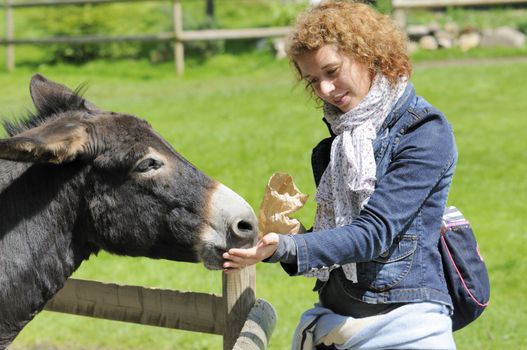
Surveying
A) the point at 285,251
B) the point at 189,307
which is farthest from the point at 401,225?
the point at 189,307

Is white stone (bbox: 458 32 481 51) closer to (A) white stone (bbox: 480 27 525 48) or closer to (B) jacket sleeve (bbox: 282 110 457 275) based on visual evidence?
(A) white stone (bbox: 480 27 525 48)

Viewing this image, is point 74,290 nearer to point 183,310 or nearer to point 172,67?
point 183,310

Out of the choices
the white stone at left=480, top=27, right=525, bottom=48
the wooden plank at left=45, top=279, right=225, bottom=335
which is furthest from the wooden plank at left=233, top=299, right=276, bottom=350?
the white stone at left=480, top=27, right=525, bottom=48

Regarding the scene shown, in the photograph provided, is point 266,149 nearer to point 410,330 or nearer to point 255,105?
point 255,105

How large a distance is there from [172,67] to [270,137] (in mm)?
6858

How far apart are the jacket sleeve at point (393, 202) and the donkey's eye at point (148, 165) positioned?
64 centimetres

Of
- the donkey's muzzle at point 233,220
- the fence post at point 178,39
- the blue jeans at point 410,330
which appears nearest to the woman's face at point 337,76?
the donkey's muzzle at point 233,220

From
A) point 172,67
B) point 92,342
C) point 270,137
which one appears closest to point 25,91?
point 172,67

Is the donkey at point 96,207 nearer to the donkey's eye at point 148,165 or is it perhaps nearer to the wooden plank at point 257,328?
the donkey's eye at point 148,165

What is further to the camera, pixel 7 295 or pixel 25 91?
pixel 25 91

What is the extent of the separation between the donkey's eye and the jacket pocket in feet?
2.82

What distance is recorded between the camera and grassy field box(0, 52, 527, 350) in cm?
686

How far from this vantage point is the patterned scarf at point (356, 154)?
2.94m

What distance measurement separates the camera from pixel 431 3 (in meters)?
17.9
